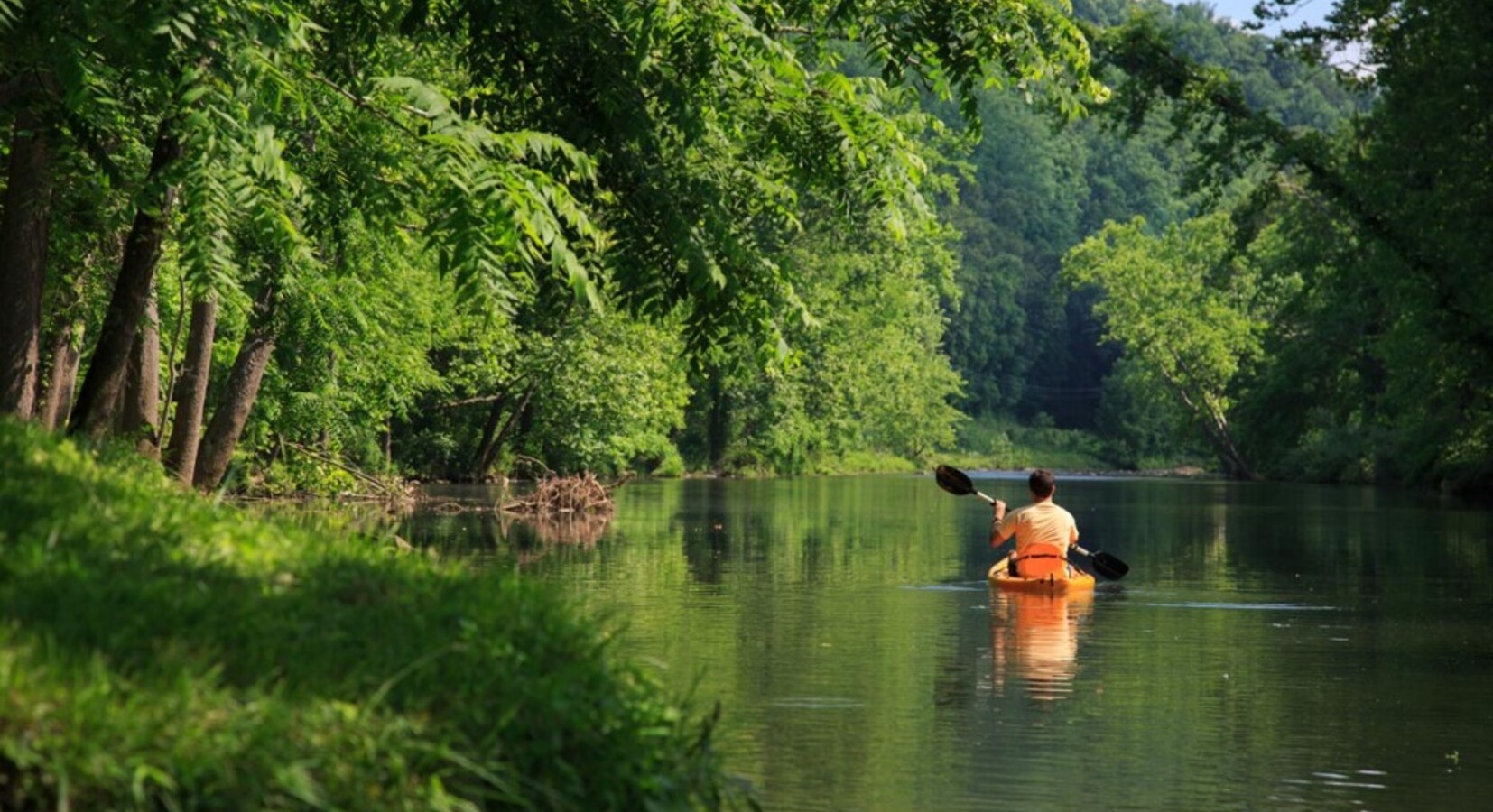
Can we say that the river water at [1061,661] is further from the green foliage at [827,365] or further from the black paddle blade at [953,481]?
the green foliage at [827,365]

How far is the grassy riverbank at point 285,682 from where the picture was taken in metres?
5.92

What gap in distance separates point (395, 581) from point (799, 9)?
27.4 feet

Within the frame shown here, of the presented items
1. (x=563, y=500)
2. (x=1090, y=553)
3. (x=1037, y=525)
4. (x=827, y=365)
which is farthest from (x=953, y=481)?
(x=827, y=365)

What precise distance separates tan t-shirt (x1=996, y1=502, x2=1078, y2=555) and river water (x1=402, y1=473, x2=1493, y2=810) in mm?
805

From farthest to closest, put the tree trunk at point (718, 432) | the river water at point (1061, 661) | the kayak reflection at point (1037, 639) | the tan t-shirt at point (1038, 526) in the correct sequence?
the tree trunk at point (718, 432) < the tan t-shirt at point (1038, 526) < the kayak reflection at point (1037, 639) < the river water at point (1061, 661)

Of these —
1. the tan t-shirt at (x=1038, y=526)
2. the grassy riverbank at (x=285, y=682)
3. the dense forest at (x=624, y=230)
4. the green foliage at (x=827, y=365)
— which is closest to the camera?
the grassy riverbank at (x=285, y=682)

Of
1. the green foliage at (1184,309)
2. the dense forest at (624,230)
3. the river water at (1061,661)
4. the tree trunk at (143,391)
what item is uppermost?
the green foliage at (1184,309)

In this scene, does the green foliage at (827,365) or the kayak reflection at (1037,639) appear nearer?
the kayak reflection at (1037,639)

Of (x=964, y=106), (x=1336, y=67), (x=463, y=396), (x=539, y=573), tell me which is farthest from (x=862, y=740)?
(x=463, y=396)

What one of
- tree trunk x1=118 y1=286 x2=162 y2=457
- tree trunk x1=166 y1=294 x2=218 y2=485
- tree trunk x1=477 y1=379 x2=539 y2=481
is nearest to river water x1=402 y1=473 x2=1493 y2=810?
tree trunk x1=166 y1=294 x2=218 y2=485

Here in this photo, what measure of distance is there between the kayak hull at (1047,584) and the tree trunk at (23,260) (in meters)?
12.4

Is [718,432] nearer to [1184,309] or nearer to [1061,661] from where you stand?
[1184,309]

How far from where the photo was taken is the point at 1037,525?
24.8 metres

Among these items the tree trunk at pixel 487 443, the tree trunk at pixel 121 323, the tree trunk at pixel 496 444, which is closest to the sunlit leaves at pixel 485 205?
the tree trunk at pixel 121 323
